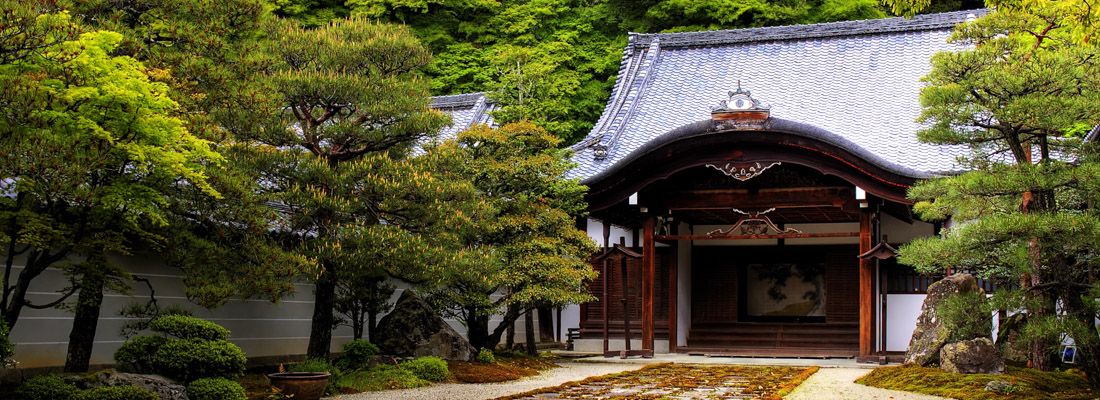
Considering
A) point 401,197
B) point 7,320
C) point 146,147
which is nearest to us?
point 146,147

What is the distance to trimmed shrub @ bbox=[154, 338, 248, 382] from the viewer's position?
369 inches

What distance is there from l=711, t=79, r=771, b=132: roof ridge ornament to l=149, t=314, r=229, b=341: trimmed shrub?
29.3ft

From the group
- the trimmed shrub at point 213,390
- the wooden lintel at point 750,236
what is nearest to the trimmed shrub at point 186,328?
the trimmed shrub at point 213,390

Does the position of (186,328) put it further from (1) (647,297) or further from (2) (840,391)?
(1) (647,297)

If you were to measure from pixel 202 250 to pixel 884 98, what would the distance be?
13.6 meters

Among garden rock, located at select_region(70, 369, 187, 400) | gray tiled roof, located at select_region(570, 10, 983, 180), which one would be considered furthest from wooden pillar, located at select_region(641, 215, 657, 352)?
garden rock, located at select_region(70, 369, 187, 400)

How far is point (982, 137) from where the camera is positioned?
10820 millimetres

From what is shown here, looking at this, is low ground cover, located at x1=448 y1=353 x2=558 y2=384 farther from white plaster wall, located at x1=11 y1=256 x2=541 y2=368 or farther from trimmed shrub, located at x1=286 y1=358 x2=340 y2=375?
white plaster wall, located at x1=11 y1=256 x2=541 y2=368

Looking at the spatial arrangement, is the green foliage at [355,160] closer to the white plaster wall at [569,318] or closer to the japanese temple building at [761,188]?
the japanese temple building at [761,188]

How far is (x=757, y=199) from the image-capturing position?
17.6m

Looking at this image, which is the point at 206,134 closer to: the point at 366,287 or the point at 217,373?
the point at 217,373

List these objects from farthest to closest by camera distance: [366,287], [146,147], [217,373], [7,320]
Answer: [366,287] → [217,373] → [7,320] → [146,147]

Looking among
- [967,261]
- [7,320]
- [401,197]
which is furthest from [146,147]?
[967,261]

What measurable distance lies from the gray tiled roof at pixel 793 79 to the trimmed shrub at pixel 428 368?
6.38 meters
